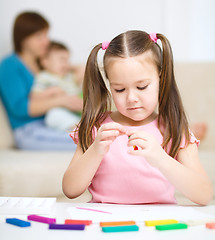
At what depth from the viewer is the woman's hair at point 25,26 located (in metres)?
2.24

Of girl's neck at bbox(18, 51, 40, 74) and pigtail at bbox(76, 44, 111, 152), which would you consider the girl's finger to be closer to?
pigtail at bbox(76, 44, 111, 152)

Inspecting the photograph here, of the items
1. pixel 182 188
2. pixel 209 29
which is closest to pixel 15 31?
pixel 209 29

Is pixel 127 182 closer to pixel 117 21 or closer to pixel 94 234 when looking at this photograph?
pixel 94 234

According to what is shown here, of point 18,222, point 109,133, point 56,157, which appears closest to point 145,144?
point 109,133

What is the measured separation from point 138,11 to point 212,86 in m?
0.83

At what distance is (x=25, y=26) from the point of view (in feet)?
7.39

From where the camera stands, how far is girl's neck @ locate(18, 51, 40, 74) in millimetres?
2279

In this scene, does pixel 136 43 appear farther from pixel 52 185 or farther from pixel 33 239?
pixel 52 185

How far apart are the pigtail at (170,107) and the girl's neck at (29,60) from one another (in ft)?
4.74

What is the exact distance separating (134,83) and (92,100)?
157 mm

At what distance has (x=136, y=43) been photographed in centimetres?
92

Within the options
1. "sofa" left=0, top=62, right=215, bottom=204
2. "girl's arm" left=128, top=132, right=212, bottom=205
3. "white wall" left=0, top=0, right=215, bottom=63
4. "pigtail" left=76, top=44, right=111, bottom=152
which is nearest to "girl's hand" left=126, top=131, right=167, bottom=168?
"girl's arm" left=128, top=132, right=212, bottom=205

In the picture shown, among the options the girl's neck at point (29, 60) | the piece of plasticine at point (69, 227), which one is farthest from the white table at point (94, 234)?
the girl's neck at point (29, 60)

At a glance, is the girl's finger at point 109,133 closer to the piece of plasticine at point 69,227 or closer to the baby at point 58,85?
the piece of plasticine at point 69,227
